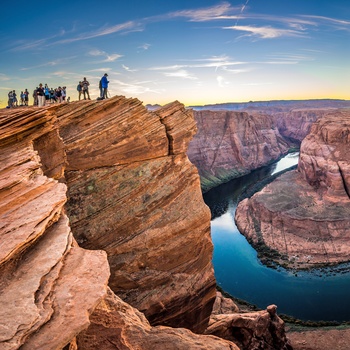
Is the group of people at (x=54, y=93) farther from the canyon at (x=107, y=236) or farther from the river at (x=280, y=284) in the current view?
the river at (x=280, y=284)

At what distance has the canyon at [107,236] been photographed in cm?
698

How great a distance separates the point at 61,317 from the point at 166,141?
13.9 meters

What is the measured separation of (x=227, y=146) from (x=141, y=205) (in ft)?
262

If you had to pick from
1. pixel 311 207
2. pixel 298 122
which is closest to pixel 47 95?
pixel 311 207

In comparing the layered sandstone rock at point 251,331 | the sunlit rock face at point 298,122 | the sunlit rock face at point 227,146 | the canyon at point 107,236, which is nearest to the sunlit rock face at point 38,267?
the canyon at point 107,236

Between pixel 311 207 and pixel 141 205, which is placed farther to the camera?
pixel 311 207

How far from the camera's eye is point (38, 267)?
736cm

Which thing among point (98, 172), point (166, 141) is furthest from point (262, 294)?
point (98, 172)

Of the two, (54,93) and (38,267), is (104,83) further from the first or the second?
(38,267)

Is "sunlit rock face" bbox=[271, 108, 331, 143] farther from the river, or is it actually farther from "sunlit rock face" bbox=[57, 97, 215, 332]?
"sunlit rock face" bbox=[57, 97, 215, 332]

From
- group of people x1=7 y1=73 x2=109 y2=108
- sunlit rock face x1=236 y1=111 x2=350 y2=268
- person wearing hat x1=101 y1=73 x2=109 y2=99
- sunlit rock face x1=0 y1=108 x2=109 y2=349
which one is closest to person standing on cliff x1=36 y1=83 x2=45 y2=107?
group of people x1=7 y1=73 x2=109 y2=108

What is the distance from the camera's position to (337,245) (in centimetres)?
4141

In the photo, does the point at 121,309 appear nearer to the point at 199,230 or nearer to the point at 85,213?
the point at 85,213

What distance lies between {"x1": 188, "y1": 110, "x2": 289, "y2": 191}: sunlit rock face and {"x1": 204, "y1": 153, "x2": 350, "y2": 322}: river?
3552 centimetres
